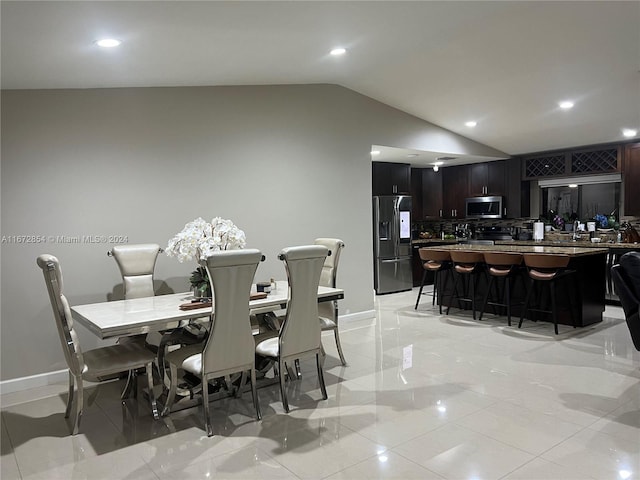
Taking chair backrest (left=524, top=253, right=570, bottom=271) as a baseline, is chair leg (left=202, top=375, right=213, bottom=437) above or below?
below

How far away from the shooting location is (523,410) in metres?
3.22

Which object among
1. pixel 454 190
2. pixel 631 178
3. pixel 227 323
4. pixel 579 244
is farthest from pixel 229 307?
pixel 454 190

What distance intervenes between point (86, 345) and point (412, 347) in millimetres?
3229

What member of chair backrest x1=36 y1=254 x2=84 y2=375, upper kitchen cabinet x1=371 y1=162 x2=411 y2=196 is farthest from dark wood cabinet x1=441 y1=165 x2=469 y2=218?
chair backrest x1=36 y1=254 x2=84 y2=375

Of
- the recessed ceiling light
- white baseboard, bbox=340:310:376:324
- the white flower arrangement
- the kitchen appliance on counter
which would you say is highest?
the recessed ceiling light

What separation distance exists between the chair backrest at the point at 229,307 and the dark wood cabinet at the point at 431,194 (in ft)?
22.5

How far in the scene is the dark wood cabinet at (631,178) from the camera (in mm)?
6746

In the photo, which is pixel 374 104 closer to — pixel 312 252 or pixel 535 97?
pixel 535 97

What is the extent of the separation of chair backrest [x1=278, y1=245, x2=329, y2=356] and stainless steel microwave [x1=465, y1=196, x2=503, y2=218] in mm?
5954

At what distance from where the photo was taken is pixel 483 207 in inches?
337

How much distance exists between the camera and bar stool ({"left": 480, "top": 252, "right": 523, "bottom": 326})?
221 inches

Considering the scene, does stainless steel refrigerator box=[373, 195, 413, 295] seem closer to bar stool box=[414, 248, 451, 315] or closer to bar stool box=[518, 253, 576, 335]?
bar stool box=[414, 248, 451, 315]

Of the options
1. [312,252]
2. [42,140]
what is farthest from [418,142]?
[42,140]

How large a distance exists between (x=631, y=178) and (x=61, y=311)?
297 inches
